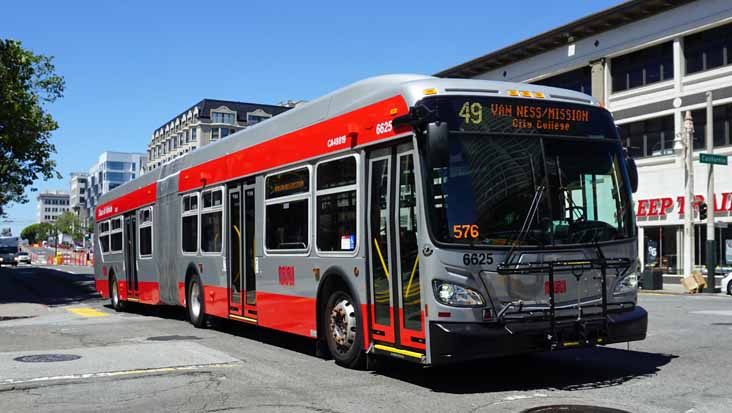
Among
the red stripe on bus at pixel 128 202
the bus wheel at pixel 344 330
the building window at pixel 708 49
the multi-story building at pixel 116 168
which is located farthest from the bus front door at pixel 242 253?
the multi-story building at pixel 116 168

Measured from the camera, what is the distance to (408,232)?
8102mm

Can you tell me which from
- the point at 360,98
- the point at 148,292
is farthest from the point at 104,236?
the point at 360,98

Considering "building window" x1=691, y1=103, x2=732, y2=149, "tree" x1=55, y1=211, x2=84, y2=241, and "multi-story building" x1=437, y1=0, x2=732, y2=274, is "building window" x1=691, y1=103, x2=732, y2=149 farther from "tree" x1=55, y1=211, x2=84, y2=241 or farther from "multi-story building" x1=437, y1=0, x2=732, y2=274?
"tree" x1=55, y1=211, x2=84, y2=241

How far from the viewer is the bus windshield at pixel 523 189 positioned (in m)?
7.67

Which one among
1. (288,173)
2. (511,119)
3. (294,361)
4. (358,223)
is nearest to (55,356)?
(294,361)

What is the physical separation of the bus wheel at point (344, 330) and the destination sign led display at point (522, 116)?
8.75ft

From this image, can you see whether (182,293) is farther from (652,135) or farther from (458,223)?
(652,135)

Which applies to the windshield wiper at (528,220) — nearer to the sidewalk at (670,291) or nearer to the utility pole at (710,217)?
the sidewalk at (670,291)

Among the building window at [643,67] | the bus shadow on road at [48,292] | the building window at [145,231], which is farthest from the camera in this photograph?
the building window at [643,67]

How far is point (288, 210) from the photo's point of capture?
36.2 ft

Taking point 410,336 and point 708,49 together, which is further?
point 708,49

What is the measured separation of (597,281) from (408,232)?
2.07 metres

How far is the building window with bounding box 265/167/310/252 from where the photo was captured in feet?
34.6

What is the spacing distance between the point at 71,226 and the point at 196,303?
16750 cm
